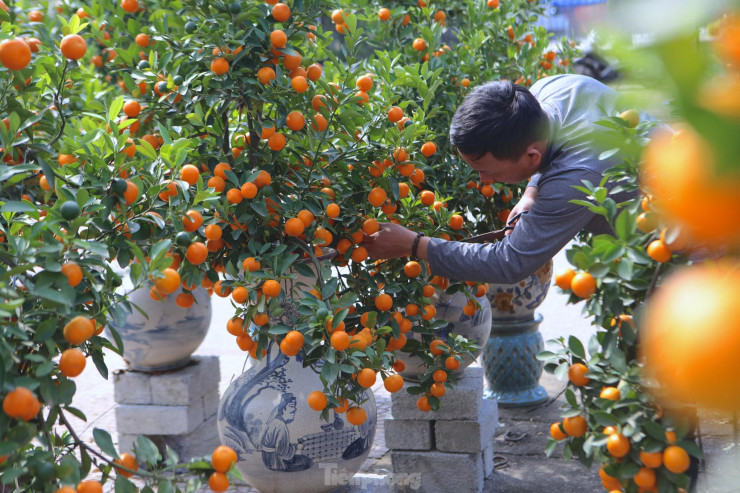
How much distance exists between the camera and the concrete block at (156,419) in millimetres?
3293

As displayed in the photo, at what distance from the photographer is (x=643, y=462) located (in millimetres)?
1262

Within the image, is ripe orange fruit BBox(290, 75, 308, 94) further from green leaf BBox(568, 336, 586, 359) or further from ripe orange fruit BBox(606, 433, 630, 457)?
ripe orange fruit BBox(606, 433, 630, 457)

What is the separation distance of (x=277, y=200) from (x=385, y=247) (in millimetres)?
394

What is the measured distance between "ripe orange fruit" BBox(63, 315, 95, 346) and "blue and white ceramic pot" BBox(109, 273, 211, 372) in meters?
1.93

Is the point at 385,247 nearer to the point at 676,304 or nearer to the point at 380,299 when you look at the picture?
the point at 380,299

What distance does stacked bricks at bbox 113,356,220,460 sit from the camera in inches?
130

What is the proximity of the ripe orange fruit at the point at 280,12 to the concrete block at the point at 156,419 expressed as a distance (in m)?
2.07

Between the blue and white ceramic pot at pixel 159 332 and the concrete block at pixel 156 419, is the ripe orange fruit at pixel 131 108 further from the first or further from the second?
the concrete block at pixel 156 419

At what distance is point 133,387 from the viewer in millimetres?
3320

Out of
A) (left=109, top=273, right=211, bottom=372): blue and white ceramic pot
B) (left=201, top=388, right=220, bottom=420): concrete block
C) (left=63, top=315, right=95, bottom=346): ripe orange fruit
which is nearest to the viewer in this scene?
(left=63, top=315, right=95, bottom=346): ripe orange fruit

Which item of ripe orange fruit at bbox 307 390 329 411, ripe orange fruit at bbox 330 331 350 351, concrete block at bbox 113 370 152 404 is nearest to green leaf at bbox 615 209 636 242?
ripe orange fruit at bbox 330 331 350 351

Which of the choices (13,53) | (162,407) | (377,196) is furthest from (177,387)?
(13,53)

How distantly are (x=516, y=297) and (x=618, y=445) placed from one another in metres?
2.28

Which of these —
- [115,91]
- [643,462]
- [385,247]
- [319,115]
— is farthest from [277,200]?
[115,91]
